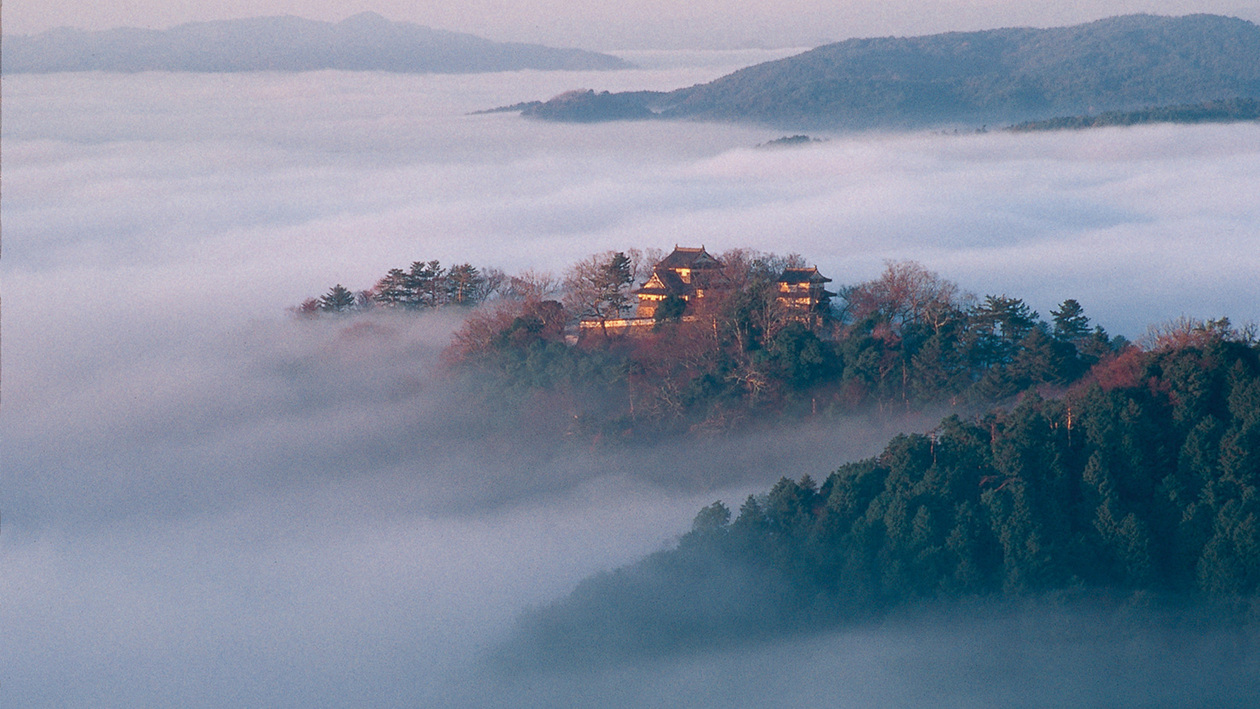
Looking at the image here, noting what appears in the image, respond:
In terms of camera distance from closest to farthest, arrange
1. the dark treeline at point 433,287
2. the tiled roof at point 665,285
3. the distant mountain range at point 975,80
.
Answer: the tiled roof at point 665,285, the dark treeline at point 433,287, the distant mountain range at point 975,80

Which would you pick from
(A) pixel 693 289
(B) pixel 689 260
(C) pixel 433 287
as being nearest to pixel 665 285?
(A) pixel 693 289

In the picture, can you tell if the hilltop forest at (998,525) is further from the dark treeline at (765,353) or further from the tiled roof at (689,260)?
the tiled roof at (689,260)

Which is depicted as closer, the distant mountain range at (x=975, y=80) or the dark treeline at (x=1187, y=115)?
the dark treeline at (x=1187, y=115)

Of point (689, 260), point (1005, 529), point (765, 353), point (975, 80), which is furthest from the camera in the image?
point (975, 80)

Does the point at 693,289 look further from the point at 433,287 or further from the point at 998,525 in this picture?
the point at 998,525

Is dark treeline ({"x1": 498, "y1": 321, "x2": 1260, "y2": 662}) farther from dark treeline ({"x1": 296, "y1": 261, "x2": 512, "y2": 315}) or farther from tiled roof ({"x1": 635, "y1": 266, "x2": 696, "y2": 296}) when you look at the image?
dark treeline ({"x1": 296, "y1": 261, "x2": 512, "y2": 315})

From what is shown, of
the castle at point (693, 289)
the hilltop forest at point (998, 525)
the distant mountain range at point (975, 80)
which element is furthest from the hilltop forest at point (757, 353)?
the distant mountain range at point (975, 80)

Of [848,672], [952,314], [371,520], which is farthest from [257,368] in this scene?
[848,672]
